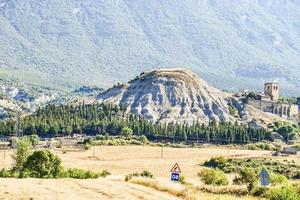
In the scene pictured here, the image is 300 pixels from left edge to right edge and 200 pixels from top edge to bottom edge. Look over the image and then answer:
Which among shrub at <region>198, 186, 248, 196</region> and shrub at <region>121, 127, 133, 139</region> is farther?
shrub at <region>121, 127, 133, 139</region>

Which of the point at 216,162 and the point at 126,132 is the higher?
the point at 126,132

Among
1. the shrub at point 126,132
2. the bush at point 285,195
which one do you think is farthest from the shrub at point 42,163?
the shrub at point 126,132

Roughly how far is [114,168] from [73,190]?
86.3m

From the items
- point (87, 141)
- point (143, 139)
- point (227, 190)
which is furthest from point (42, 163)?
point (143, 139)

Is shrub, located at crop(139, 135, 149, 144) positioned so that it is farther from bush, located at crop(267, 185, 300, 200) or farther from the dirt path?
bush, located at crop(267, 185, 300, 200)

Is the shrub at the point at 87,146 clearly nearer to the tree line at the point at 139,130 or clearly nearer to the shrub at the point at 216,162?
the tree line at the point at 139,130

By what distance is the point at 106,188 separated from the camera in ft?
132

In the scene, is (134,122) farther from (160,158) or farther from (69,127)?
(160,158)

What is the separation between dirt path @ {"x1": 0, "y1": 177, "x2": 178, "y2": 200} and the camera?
117 ft

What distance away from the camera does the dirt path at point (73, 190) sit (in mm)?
35625

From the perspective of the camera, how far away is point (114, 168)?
12438 centimetres

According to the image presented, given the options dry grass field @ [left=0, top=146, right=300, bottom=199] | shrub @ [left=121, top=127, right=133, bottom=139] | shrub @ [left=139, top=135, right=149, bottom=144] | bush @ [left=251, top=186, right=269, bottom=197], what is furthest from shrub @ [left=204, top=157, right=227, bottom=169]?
bush @ [left=251, top=186, right=269, bottom=197]

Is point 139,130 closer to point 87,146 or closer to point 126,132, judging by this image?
point 126,132

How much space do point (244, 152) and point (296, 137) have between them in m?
44.8
